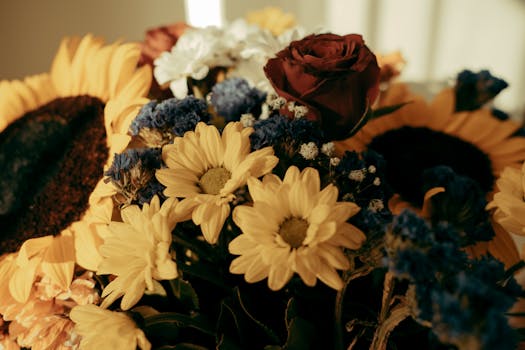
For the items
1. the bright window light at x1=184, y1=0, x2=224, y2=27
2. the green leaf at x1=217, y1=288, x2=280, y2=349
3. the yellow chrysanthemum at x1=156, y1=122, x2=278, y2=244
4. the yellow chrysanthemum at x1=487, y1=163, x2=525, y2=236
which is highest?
the yellow chrysanthemum at x1=156, y1=122, x2=278, y2=244

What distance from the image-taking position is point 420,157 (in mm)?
647

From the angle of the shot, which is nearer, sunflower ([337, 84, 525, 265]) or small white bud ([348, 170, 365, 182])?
small white bud ([348, 170, 365, 182])

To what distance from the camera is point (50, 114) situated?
2.19ft

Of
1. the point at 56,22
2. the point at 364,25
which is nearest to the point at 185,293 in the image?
the point at 56,22

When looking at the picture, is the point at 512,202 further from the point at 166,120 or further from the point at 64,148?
the point at 64,148

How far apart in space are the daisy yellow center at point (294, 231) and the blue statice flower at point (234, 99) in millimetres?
276

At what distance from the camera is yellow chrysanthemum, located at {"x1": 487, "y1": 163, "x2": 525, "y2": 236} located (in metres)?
0.38

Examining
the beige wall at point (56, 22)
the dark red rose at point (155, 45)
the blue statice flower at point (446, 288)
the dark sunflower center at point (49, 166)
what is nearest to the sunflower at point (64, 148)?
the dark sunflower center at point (49, 166)

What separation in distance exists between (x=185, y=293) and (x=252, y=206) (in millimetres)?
123

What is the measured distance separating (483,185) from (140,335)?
49 cm

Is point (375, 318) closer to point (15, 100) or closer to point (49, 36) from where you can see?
point (15, 100)

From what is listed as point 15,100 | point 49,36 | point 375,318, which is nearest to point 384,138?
point 375,318

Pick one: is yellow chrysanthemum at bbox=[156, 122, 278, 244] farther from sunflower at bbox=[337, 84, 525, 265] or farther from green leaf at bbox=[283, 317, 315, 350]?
sunflower at bbox=[337, 84, 525, 265]

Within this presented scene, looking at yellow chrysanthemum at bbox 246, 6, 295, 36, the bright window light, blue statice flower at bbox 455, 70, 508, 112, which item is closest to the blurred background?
the bright window light
